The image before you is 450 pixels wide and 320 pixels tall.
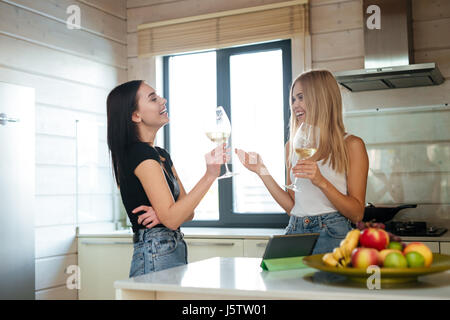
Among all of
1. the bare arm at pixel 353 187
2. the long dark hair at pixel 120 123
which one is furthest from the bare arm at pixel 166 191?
the bare arm at pixel 353 187

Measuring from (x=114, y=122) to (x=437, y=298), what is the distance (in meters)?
1.27

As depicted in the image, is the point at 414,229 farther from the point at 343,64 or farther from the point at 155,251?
the point at 155,251

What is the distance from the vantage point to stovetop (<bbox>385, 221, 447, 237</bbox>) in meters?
2.87

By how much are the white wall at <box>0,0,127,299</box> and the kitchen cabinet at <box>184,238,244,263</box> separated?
2.80 ft

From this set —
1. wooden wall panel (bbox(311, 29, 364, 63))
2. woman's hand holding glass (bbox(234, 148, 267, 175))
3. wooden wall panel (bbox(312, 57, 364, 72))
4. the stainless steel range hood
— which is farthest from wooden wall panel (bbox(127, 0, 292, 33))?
woman's hand holding glass (bbox(234, 148, 267, 175))

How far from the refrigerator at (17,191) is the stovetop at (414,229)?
2.05 meters

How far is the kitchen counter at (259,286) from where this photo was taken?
1263 mm

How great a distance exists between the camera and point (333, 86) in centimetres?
217

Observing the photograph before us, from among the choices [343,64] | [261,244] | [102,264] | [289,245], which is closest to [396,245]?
[289,245]

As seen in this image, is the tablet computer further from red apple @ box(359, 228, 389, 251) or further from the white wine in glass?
the white wine in glass

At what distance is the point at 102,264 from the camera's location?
3631 mm

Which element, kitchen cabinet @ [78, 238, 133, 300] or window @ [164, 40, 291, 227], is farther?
window @ [164, 40, 291, 227]

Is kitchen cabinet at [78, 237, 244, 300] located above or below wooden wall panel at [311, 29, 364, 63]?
below

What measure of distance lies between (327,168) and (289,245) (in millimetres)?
611
